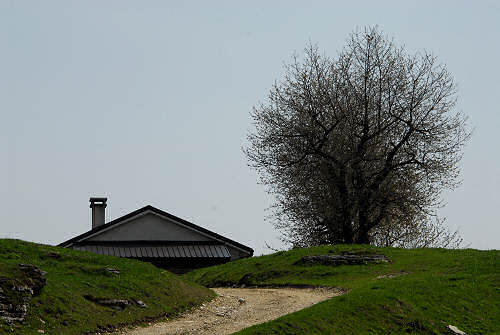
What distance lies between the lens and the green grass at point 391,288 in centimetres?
2562

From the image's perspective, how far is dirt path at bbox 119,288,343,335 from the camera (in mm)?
24625

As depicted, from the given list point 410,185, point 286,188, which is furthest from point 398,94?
point 286,188

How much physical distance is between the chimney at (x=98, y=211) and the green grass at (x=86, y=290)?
21.9 m

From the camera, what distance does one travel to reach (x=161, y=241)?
173 ft

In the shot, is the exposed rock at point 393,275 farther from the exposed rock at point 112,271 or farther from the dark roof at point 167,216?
the dark roof at point 167,216

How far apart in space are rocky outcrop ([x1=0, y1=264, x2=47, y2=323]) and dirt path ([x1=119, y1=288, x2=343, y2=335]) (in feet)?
9.70

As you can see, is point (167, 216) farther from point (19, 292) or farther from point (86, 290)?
point (19, 292)

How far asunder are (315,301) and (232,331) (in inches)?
271

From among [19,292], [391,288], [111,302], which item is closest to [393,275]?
[391,288]

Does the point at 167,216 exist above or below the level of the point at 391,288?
above

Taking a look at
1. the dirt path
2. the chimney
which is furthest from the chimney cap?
the dirt path

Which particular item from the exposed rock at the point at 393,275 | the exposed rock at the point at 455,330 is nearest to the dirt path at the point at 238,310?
the exposed rock at the point at 393,275

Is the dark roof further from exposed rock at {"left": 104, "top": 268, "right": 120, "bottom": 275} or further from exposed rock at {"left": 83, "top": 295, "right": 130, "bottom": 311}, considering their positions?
exposed rock at {"left": 83, "top": 295, "right": 130, "bottom": 311}

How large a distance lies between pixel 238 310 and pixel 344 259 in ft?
40.9
